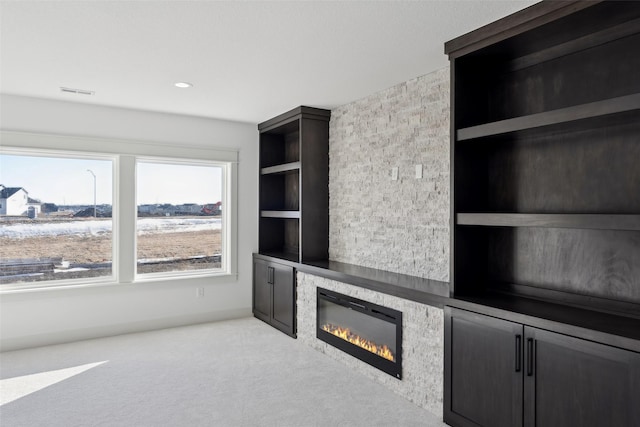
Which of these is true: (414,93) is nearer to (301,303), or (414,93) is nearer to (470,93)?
(470,93)

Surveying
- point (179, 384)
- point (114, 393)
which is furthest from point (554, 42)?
point (114, 393)

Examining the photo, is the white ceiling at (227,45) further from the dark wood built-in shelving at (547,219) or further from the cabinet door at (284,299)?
the cabinet door at (284,299)

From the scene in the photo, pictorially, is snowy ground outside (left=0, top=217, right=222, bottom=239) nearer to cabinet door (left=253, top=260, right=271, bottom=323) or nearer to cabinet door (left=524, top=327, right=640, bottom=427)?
cabinet door (left=253, top=260, right=271, bottom=323)

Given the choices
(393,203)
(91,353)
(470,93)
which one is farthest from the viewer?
(91,353)

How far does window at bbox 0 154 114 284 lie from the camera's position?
4312mm

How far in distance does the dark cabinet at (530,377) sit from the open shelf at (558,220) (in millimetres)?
558

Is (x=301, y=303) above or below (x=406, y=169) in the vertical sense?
below

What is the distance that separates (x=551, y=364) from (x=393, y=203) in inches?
76.9

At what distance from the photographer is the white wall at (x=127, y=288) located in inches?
168

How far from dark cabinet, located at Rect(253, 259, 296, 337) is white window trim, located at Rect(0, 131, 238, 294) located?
382 mm

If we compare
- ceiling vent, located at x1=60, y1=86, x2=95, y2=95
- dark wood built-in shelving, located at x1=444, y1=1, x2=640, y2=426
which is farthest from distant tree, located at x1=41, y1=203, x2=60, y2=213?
dark wood built-in shelving, located at x1=444, y1=1, x2=640, y2=426

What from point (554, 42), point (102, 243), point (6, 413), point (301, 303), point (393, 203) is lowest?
point (6, 413)

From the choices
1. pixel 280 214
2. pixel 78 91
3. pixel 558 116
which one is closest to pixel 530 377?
pixel 558 116

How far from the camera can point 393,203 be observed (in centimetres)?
383
